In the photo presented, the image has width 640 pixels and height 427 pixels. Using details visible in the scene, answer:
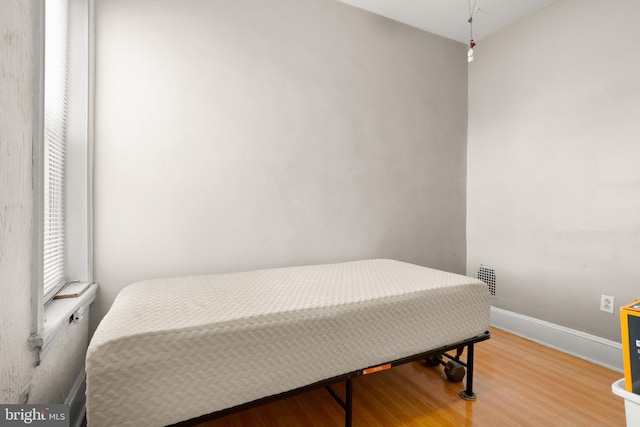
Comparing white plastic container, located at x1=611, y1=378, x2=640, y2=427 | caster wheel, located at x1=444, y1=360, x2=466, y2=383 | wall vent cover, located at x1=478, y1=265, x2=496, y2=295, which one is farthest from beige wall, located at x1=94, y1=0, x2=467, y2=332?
white plastic container, located at x1=611, y1=378, x2=640, y2=427

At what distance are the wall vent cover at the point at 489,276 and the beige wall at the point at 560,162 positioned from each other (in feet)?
0.17

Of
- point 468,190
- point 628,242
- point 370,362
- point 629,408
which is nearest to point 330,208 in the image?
point 370,362

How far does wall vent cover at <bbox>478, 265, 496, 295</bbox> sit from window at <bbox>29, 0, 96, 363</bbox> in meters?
3.03

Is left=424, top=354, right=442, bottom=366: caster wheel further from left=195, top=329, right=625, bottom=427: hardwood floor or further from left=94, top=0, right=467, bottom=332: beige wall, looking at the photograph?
left=94, top=0, right=467, bottom=332: beige wall

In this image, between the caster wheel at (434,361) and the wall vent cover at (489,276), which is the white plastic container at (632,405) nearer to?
the caster wheel at (434,361)

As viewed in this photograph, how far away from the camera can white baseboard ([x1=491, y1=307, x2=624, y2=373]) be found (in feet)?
6.48

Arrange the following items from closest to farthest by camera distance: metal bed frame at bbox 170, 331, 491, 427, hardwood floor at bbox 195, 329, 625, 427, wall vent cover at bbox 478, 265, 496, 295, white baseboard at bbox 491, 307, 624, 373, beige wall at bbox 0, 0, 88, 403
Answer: beige wall at bbox 0, 0, 88, 403 → metal bed frame at bbox 170, 331, 491, 427 → hardwood floor at bbox 195, 329, 625, 427 → white baseboard at bbox 491, 307, 624, 373 → wall vent cover at bbox 478, 265, 496, 295

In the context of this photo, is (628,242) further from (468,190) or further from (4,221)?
(4,221)

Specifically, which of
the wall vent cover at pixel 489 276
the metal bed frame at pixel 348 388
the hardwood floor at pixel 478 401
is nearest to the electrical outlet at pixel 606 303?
the hardwood floor at pixel 478 401

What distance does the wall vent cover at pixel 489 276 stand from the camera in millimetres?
2771

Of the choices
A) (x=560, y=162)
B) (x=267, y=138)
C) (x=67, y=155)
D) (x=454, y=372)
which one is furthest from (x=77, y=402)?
(x=560, y=162)

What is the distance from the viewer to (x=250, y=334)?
3.55 ft

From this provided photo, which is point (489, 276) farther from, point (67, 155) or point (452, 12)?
point (67, 155)

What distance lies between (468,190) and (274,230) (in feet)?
6.69
